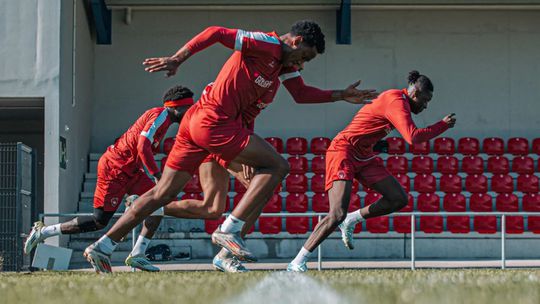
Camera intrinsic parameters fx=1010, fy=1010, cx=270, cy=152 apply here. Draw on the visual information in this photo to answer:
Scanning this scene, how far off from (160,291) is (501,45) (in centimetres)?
1818

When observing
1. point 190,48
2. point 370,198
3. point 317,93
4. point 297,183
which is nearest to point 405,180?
point 370,198

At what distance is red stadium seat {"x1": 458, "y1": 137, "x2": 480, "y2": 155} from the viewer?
67.8ft

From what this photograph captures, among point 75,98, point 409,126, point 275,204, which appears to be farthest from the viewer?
point 75,98

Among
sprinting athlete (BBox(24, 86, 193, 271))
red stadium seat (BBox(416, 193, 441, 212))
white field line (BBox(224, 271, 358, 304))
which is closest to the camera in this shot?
white field line (BBox(224, 271, 358, 304))

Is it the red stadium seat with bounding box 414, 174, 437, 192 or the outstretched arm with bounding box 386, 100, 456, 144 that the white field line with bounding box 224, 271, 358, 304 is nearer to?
the outstretched arm with bounding box 386, 100, 456, 144

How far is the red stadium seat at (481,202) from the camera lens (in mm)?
18969

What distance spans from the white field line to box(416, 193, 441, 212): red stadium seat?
13750mm

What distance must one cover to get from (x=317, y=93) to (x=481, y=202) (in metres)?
11.8

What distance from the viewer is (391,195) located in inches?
373

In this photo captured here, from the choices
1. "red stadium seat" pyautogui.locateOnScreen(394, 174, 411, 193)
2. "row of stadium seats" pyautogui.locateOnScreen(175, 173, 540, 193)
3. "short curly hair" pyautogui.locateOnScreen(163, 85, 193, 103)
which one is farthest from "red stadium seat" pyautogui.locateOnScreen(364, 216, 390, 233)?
"short curly hair" pyautogui.locateOnScreen(163, 85, 193, 103)

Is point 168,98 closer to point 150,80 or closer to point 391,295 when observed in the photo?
point 391,295

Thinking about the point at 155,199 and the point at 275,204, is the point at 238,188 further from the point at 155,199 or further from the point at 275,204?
the point at 155,199

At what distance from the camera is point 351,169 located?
927 centimetres

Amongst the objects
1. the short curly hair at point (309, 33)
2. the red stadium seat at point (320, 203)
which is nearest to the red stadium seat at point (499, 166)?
the red stadium seat at point (320, 203)
